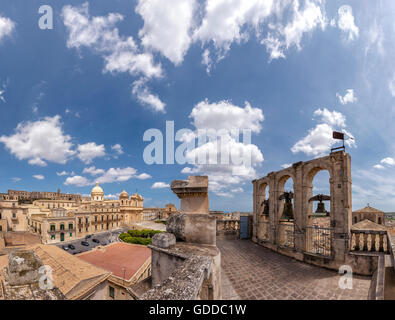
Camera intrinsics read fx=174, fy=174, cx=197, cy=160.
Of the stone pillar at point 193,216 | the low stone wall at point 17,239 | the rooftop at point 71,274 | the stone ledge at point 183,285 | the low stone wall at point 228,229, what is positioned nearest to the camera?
the stone ledge at point 183,285

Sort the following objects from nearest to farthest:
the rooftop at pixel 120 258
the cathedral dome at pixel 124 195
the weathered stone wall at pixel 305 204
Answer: the weathered stone wall at pixel 305 204, the rooftop at pixel 120 258, the cathedral dome at pixel 124 195

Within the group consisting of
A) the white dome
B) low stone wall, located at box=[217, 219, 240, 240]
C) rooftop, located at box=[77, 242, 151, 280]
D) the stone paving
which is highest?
the stone paving

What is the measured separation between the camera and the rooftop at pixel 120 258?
17.9 metres

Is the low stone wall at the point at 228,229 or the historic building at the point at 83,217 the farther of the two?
the historic building at the point at 83,217

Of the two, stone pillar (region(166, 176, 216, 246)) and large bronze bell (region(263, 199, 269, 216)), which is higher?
stone pillar (region(166, 176, 216, 246))

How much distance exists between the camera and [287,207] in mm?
10156

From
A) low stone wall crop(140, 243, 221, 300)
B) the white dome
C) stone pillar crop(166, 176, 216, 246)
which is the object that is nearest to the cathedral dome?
the white dome

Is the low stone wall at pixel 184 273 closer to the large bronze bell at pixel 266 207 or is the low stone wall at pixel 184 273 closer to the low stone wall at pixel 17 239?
the large bronze bell at pixel 266 207

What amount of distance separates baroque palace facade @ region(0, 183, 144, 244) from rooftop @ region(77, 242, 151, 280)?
26.4 metres

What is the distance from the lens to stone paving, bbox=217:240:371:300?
16.9 feet

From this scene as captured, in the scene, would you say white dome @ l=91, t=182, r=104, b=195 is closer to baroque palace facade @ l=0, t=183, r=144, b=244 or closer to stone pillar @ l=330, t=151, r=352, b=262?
baroque palace facade @ l=0, t=183, r=144, b=244

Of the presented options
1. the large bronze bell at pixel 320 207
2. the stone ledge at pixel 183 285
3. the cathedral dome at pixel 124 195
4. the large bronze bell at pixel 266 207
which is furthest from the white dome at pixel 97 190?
the stone ledge at pixel 183 285

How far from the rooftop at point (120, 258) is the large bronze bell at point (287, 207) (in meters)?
15.0
